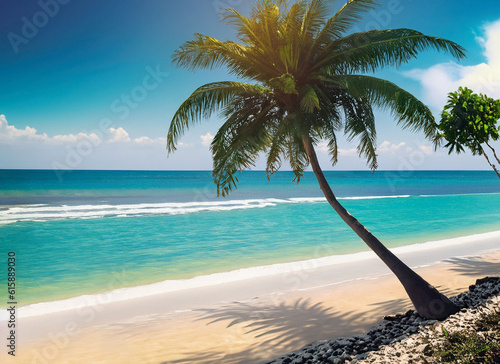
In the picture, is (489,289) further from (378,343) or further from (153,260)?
(153,260)

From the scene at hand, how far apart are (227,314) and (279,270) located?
399 centimetres

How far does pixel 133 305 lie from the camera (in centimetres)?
824

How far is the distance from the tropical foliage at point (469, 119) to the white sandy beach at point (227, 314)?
136 inches

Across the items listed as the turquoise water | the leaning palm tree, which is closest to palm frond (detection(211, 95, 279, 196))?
the leaning palm tree

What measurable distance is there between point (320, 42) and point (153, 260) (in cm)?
945

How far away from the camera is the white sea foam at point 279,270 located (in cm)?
848

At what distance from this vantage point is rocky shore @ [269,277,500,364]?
4395 millimetres

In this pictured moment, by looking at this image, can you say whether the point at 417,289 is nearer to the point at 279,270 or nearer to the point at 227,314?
the point at 227,314

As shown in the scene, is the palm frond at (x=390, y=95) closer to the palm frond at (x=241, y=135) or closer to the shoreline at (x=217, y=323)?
the palm frond at (x=241, y=135)

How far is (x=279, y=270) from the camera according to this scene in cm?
1111

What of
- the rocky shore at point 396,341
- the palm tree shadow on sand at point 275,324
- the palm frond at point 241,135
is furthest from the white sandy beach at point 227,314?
the palm frond at point 241,135

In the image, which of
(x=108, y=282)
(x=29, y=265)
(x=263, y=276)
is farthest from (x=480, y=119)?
(x=29, y=265)

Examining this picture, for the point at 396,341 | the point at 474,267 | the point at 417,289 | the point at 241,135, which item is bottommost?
the point at 474,267

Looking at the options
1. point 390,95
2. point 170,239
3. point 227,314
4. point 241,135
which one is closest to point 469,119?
point 390,95
